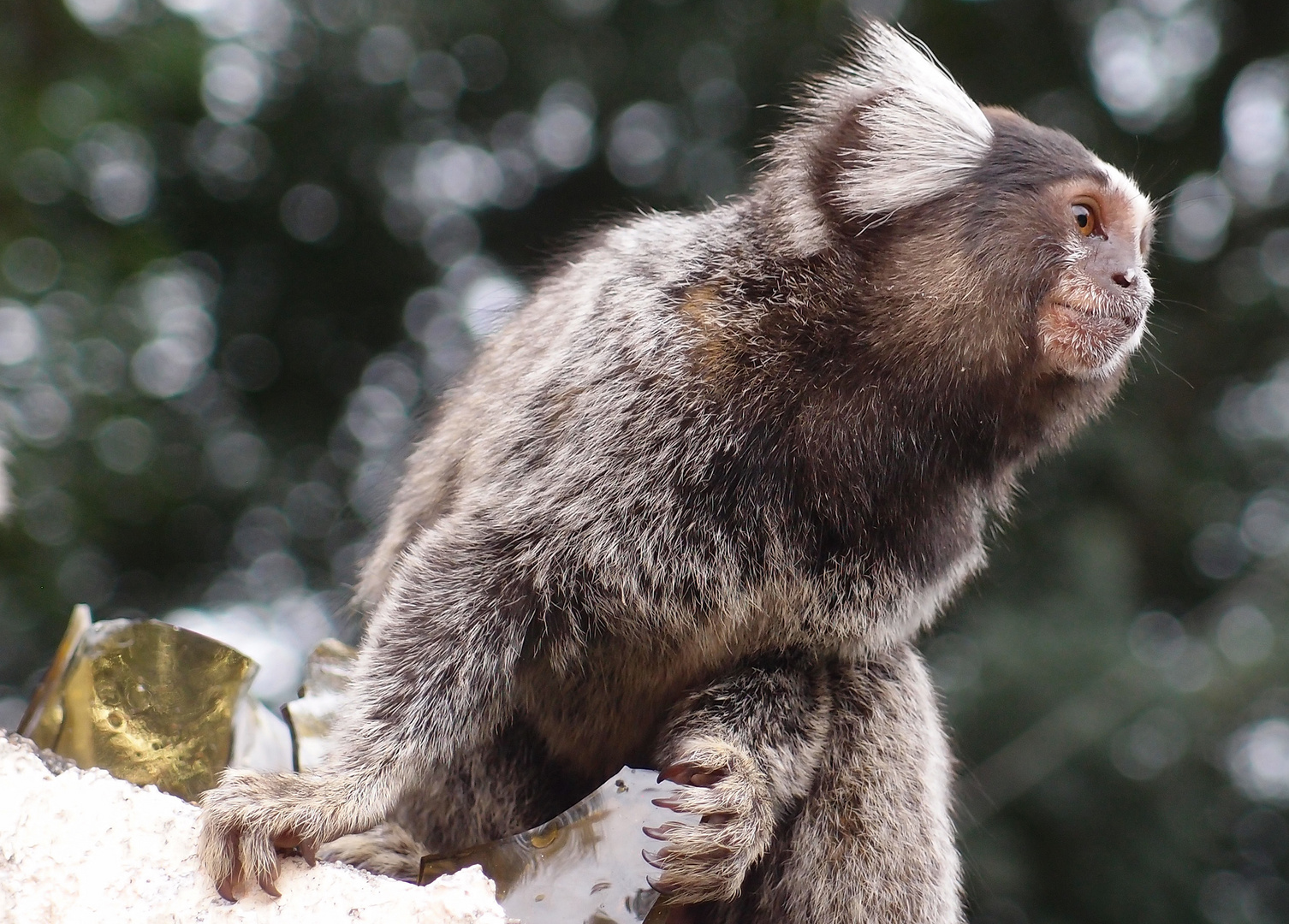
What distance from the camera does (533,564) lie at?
8.28ft

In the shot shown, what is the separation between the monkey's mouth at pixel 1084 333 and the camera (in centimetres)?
268

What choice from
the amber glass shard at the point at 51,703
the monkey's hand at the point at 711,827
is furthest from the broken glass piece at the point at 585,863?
the amber glass shard at the point at 51,703

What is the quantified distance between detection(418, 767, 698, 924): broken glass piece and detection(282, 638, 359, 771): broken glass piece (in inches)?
23.6

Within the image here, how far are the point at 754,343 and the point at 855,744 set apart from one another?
0.91 meters

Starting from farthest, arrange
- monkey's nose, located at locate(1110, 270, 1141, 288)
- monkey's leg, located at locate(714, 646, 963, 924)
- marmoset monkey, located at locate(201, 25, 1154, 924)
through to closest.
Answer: monkey's nose, located at locate(1110, 270, 1141, 288) → monkey's leg, located at locate(714, 646, 963, 924) → marmoset monkey, located at locate(201, 25, 1154, 924)

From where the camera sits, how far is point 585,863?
7.60 ft

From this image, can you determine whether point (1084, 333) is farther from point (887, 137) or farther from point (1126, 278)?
→ point (887, 137)

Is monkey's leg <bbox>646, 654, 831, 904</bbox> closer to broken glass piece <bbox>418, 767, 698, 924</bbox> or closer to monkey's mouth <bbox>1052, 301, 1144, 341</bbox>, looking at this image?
broken glass piece <bbox>418, 767, 698, 924</bbox>

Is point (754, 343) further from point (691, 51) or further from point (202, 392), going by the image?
point (202, 392)

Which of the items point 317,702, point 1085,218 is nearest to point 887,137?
point 1085,218

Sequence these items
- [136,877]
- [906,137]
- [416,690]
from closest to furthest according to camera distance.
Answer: [136,877] → [416,690] → [906,137]

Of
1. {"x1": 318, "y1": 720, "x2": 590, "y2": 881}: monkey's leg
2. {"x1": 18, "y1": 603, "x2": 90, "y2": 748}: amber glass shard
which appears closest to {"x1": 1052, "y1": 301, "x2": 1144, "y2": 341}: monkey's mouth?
{"x1": 318, "y1": 720, "x2": 590, "y2": 881}: monkey's leg

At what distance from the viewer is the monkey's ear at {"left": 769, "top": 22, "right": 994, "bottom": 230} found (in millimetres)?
2832

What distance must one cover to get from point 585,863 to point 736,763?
0.36m
